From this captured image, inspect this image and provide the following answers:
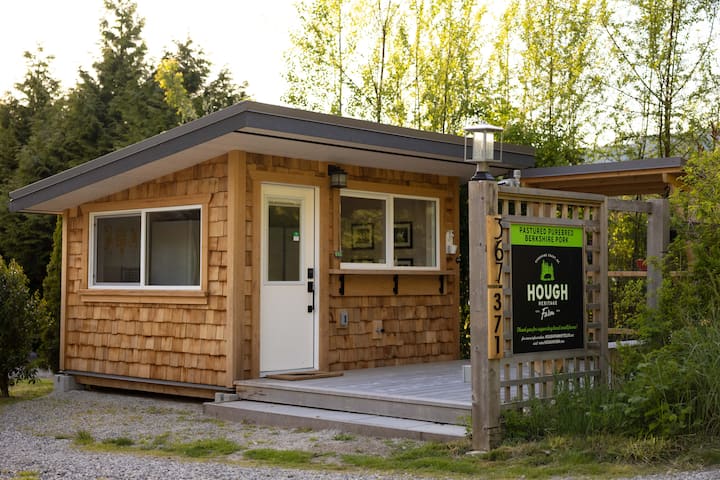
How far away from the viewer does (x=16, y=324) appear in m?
10.7

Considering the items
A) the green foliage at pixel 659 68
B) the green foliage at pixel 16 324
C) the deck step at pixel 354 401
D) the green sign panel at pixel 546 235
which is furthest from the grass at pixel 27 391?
the green foliage at pixel 659 68

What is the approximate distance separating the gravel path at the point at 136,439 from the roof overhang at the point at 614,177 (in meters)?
4.00

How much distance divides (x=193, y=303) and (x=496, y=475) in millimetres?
4681

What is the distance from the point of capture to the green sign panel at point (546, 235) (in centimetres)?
670

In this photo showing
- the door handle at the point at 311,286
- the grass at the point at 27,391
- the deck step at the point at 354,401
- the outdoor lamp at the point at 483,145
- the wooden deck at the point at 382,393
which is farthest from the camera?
the grass at the point at 27,391

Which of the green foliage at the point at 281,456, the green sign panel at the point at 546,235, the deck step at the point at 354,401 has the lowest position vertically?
the green foliage at the point at 281,456

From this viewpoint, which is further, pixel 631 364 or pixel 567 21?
pixel 567 21

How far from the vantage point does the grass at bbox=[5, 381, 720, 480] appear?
5.64m

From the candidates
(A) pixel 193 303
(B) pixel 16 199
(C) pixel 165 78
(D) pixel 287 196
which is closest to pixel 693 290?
(D) pixel 287 196

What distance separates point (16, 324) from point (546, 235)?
6462 millimetres

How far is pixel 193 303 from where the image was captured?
959 centimetres

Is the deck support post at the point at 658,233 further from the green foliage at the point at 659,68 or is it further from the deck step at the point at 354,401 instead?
the green foliage at the point at 659,68

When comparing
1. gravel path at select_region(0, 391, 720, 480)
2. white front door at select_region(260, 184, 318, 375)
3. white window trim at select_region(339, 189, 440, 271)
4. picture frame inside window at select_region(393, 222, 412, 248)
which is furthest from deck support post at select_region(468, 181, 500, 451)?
picture frame inside window at select_region(393, 222, 412, 248)

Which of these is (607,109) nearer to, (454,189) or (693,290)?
(454,189)
